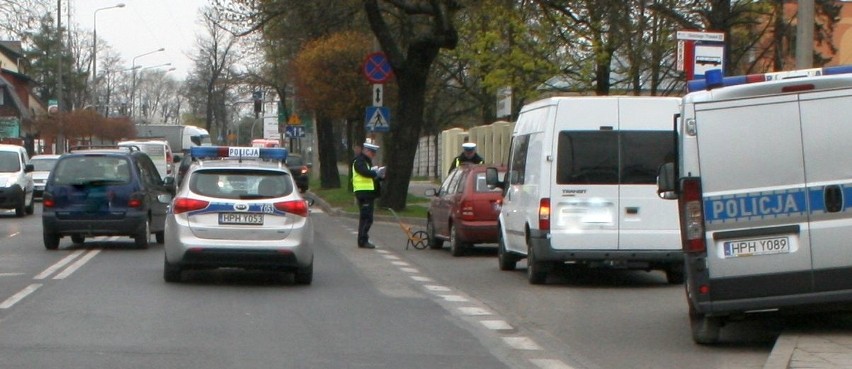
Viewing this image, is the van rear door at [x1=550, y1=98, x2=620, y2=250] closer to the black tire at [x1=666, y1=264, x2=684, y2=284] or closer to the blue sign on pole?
the black tire at [x1=666, y1=264, x2=684, y2=284]

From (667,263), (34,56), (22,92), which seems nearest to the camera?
(667,263)

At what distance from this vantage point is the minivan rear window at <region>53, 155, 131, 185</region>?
21953mm

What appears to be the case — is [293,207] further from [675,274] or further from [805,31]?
[805,31]

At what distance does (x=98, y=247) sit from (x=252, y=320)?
1068 centimetres

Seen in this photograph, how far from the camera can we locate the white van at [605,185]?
635 inches

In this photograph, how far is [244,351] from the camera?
1085cm

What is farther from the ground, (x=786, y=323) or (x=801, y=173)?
(x=801, y=173)

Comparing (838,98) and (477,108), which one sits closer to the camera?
(838,98)

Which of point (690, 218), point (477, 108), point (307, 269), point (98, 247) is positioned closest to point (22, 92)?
point (477, 108)

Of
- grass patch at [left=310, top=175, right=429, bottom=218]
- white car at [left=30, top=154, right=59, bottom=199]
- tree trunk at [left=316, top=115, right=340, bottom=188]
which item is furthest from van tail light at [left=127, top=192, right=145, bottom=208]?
tree trunk at [left=316, top=115, right=340, bottom=188]

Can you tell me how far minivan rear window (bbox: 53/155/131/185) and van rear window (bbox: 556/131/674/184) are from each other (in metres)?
8.76

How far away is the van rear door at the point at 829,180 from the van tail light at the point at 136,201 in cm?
1372

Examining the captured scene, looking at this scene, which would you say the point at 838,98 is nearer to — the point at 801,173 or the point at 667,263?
the point at 801,173

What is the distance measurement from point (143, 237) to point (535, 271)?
818 cm
